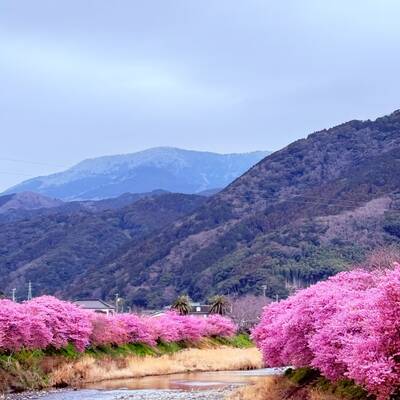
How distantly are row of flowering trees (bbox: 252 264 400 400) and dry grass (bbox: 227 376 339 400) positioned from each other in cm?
112

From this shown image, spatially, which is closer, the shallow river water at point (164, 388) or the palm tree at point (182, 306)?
the shallow river water at point (164, 388)

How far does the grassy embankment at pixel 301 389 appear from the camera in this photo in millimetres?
28830

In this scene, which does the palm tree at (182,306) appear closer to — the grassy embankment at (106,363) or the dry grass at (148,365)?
the grassy embankment at (106,363)

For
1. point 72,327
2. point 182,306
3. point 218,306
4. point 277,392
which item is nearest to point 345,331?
point 277,392

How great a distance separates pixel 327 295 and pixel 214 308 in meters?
93.8

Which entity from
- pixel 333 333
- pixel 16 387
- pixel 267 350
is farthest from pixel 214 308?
pixel 333 333

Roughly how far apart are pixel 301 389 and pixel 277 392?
Result: 271 cm

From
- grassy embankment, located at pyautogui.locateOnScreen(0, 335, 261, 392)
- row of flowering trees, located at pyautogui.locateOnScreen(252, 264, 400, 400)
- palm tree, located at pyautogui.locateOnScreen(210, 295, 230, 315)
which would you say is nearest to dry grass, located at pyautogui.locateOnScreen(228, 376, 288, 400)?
row of flowering trees, located at pyautogui.locateOnScreen(252, 264, 400, 400)

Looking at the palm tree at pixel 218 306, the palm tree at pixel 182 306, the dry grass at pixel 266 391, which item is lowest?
the palm tree at pixel 218 306

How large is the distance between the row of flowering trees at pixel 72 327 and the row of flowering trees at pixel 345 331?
809 inches

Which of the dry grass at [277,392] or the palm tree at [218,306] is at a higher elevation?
the dry grass at [277,392]

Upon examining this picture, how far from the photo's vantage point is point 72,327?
2584 inches

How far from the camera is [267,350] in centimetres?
3838

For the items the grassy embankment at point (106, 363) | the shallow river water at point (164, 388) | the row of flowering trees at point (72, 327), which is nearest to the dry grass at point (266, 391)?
the shallow river water at point (164, 388)
